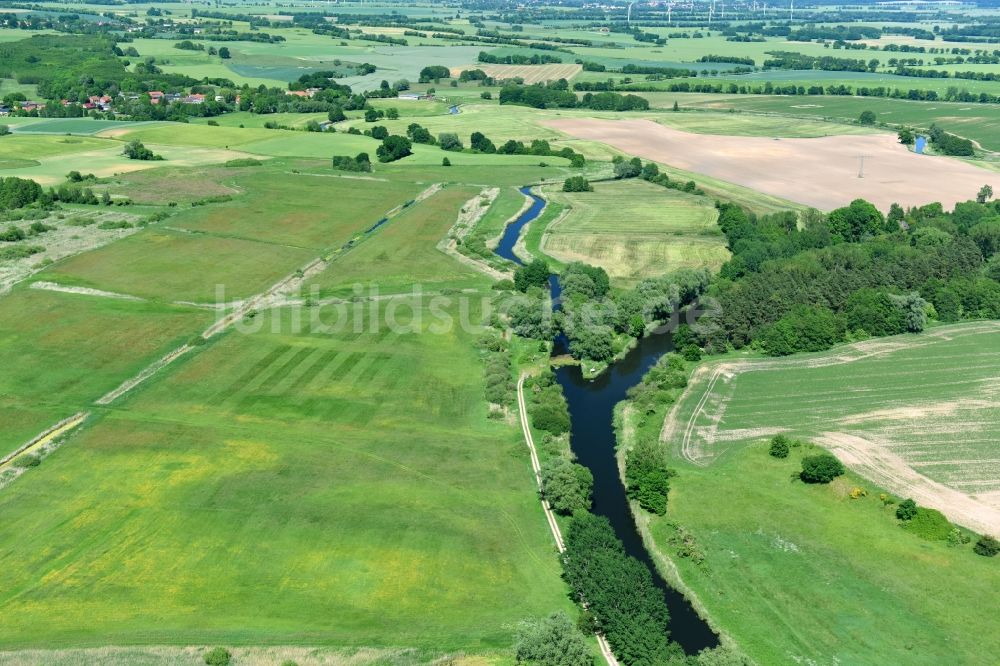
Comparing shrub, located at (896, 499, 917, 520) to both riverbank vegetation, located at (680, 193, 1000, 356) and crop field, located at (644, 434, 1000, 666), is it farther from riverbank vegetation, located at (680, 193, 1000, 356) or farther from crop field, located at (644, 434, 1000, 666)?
riverbank vegetation, located at (680, 193, 1000, 356)

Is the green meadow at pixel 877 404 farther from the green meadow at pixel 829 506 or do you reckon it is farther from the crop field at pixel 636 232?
the crop field at pixel 636 232

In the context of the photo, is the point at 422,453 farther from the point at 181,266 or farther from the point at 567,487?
the point at 181,266

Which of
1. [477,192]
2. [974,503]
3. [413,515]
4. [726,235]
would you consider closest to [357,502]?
[413,515]

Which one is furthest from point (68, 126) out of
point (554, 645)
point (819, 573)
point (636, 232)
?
point (819, 573)

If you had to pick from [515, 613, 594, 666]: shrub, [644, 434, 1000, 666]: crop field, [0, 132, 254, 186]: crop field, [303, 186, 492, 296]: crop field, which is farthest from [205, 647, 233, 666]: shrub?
[0, 132, 254, 186]: crop field

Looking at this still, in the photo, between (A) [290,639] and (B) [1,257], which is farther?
(B) [1,257]

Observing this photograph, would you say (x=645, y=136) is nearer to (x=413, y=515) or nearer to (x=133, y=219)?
(x=133, y=219)
